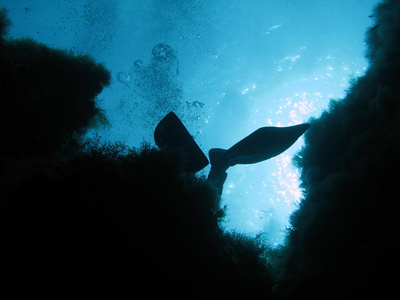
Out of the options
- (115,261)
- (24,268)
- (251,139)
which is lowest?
(115,261)

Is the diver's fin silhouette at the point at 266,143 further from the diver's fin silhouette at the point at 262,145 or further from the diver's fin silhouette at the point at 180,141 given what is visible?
the diver's fin silhouette at the point at 180,141

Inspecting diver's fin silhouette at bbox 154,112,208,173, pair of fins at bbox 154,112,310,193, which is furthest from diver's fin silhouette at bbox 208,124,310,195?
diver's fin silhouette at bbox 154,112,208,173

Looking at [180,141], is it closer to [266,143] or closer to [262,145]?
[262,145]

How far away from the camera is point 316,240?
Answer: 4562 mm

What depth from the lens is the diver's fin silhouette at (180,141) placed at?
19.3 ft

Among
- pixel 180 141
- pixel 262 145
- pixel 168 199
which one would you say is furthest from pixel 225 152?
pixel 168 199

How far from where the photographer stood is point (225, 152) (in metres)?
7.21

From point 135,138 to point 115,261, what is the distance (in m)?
20.4

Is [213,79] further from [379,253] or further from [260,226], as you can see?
[260,226]

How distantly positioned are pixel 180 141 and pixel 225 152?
6.51ft

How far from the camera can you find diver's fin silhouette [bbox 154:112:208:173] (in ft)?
19.3

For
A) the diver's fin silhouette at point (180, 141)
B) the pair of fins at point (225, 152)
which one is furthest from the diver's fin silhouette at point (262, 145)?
the diver's fin silhouette at point (180, 141)

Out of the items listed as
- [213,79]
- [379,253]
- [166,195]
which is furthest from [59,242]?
[213,79]

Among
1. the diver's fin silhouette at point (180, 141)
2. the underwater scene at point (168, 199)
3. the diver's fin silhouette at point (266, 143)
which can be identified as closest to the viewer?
the underwater scene at point (168, 199)
